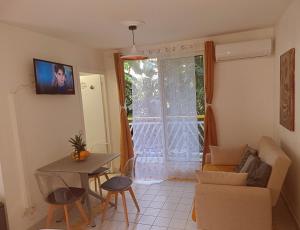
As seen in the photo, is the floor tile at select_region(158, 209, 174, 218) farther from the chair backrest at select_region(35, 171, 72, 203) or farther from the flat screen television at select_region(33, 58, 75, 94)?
the flat screen television at select_region(33, 58, 75, 94)

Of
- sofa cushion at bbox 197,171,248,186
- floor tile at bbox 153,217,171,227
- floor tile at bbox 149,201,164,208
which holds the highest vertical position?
sofa cushion at bbox 197,171,248,186

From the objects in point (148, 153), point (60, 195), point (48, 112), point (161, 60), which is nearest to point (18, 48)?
point (48, 112)

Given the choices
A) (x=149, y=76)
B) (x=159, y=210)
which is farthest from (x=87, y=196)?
(x=149, y=76)

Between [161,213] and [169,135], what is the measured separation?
1492 mm

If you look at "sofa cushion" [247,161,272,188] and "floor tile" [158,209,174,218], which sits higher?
"sofa cushion" [247,161,272,188]

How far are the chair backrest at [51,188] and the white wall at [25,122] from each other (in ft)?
0.75

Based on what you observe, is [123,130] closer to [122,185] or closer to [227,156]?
[122,185]

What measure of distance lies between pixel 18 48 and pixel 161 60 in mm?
2202

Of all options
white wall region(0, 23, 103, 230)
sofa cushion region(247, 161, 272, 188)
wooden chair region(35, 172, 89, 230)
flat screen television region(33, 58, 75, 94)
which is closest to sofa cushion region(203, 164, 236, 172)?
sofa cushion region(247, 161, 272, 188)

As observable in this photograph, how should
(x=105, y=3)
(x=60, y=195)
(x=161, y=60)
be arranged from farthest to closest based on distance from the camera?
1. (x=161, y=60)
2. (x=60, y=195)
3. (x=105, y=3)

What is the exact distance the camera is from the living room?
2451mm

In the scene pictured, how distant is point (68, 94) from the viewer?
11.2 ft

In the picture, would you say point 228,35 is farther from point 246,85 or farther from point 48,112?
point 48,112

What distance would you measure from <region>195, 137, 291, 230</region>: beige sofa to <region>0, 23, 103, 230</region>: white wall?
6.47ft
